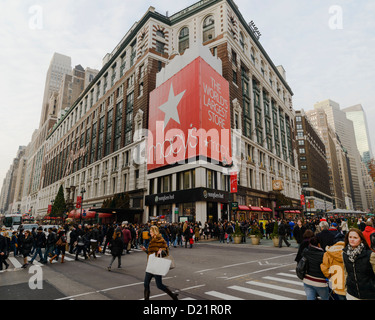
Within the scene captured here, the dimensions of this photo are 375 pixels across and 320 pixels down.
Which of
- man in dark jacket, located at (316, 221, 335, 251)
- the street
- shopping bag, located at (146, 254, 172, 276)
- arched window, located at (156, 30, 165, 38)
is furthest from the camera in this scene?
arched window, located at (156, 30, 165, 38)

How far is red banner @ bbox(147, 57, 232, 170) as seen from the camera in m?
30.6

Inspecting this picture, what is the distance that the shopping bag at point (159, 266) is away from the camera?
20.0 ft

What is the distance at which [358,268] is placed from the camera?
150 inches

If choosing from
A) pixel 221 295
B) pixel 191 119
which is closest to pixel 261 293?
pixel 221 295

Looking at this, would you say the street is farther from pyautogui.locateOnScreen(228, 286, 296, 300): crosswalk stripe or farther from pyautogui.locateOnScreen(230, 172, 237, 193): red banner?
pyautogui.locateOnScreen(230, 172, 237, 193): red banner

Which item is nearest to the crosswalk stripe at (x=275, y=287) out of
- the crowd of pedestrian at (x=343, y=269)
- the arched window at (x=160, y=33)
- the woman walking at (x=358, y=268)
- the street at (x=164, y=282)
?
the street at (x=164, y=282)

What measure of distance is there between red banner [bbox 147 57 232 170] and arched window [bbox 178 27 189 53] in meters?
11.9

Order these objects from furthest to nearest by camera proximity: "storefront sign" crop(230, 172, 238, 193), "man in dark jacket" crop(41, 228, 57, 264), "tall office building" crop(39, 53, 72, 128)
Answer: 1. "tall office building" crop(39, 53, 72, 128)
2. "storefront sign" crop(230, 172, 238, 193)
3. "man in dark jacket" crop(41, 228, 57, 264)

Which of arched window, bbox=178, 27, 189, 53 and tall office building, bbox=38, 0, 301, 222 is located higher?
arched window, bbox=178, 27, 189, 53

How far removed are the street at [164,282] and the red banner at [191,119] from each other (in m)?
19.9

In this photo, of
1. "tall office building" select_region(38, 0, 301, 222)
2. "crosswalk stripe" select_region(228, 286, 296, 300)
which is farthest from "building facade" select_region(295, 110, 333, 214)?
"crosswalk stripe" select_region(228, 286, 296, 300)

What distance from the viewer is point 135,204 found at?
39.9 meters

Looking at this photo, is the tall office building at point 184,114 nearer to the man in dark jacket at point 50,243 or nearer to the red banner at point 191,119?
the red banner at point 191,119
